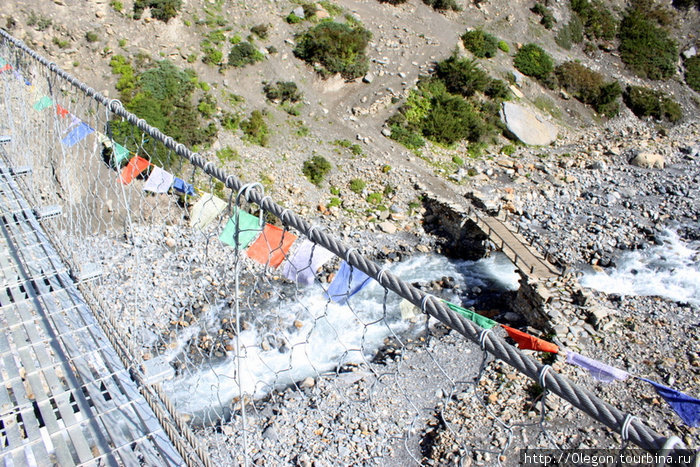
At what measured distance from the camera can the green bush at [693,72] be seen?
67.6 ft

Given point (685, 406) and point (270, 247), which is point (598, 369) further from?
point (270, 247)

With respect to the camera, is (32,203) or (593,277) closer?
(32,203)

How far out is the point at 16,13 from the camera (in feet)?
43.3

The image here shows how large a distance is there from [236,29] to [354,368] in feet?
42.0

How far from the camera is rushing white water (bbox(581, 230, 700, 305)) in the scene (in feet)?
30.8

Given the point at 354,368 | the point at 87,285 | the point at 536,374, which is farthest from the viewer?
the point at 354,368

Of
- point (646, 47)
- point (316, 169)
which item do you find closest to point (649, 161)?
point (316, 169)

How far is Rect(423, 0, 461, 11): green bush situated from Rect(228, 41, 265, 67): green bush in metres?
8.61

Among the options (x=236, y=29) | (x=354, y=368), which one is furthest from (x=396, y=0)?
(x=354, y=368)

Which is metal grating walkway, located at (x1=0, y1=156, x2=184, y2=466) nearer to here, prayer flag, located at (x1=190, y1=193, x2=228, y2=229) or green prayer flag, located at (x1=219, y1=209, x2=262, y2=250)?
green prayer flag, located at (x1=219, y1=209, x2=262, y2=250)

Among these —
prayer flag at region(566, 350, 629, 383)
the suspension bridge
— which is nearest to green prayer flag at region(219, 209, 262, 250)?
the suspension bridge

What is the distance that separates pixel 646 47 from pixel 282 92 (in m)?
17.3

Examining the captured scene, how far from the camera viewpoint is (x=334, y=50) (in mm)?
15727

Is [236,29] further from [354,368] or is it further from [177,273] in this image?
[354,368]
